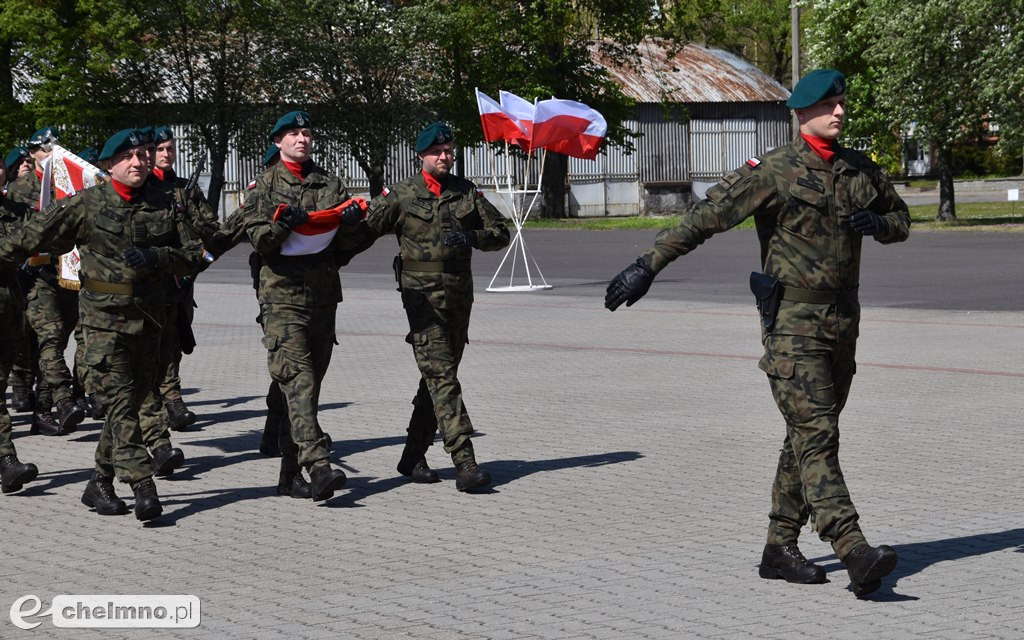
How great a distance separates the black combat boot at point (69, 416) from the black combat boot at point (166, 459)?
5.89 ft

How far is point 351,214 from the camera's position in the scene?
820 centimetres

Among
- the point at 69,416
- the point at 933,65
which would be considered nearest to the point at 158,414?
the point at 69,416

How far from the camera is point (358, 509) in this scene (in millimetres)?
8102

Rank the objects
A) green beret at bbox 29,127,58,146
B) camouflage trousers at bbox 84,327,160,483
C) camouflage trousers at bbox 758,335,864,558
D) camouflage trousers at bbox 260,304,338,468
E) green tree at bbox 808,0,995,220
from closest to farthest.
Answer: camouflage trousers at bbox 758,335,864,558 → camouflage trousers at bbox 84,327,160,483 → camouflage trousers at bbox 260,304,338,468 → green beret at bbox 29,127,58,146 → green tree at bbox 808,0,995,220

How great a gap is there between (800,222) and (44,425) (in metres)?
6.56

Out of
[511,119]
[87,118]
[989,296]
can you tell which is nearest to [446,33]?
[87,118]

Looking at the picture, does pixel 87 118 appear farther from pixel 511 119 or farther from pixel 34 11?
pixel 511 119

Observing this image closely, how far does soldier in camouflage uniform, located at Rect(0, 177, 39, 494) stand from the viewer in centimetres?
859

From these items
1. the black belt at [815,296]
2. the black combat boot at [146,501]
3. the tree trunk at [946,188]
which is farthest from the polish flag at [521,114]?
the tree trunk at [946,188]

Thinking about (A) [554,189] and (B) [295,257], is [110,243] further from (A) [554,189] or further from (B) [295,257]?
(A) [554,189]

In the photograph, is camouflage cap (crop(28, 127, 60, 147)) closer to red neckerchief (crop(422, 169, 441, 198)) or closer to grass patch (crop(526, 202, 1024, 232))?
red neckerchief (crop(422, 169, 441, 198))

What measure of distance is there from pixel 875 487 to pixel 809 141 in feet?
8.48

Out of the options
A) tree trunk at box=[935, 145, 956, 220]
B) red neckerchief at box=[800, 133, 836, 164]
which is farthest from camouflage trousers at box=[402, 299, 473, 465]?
tree trunk at box=[935, 145, 956, 220]

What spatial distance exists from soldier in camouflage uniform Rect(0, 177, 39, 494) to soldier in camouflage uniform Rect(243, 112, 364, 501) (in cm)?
144
